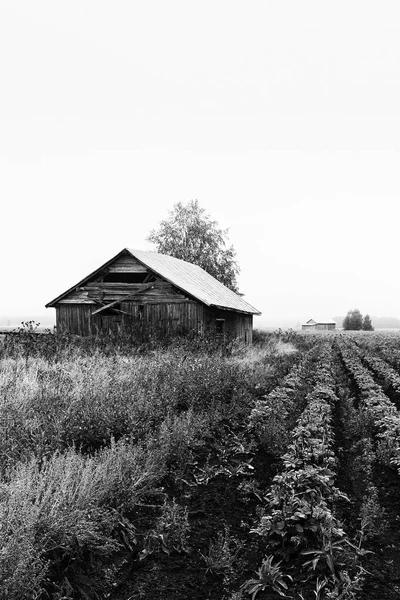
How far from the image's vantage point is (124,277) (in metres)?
23.3

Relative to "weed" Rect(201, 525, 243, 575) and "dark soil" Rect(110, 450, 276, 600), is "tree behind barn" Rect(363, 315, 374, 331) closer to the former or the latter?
"dark soil" Rect(110, 450, 276, 600)

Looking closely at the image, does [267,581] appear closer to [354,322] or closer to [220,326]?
[220,326]

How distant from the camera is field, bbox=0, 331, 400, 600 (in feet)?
13.4

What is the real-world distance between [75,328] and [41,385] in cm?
1423

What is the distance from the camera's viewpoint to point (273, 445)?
7.49 m

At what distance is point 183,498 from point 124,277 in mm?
18207


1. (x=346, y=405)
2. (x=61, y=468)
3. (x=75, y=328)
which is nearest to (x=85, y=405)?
(x=61, y=468)

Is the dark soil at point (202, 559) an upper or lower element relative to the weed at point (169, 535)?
lower

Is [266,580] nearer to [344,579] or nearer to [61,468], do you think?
[344,579]

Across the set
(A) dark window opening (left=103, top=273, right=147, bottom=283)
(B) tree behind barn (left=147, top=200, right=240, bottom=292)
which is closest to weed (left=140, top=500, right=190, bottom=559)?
(A) dark window opening (left=103, top=273, right=147, bottom=283)

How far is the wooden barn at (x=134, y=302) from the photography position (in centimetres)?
2062

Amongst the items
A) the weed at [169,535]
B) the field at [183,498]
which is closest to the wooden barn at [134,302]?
the field at [183,498]

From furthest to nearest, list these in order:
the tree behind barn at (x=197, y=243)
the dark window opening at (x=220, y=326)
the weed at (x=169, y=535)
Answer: the tree behind barn at (x=197, y=243), the dark window opening at (x=220, y=326), the weed at (x=169, y=535)

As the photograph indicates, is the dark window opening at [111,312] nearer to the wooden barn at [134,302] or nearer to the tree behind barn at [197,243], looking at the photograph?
the wooden barn at [134,302]
